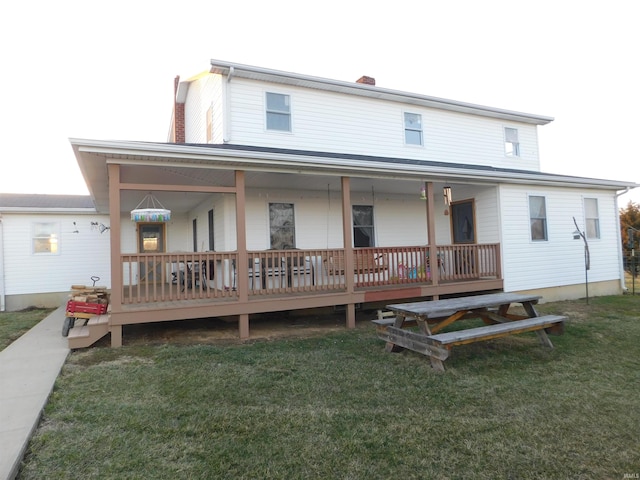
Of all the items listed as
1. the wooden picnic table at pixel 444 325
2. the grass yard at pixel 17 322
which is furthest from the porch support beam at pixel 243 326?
the grass yard at pixel 17 322

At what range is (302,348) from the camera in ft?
19.7

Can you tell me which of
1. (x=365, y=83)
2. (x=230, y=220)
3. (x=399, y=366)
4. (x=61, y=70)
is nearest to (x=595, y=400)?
(x=399, y=366)

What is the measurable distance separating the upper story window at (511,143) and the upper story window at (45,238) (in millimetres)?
15183

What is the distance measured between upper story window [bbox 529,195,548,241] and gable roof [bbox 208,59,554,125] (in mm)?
3534

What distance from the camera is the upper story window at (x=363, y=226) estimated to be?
34.8 ft

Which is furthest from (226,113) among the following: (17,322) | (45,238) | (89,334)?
(45,238)

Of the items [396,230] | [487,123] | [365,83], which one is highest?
[365,83]

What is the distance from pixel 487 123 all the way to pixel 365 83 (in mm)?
4411

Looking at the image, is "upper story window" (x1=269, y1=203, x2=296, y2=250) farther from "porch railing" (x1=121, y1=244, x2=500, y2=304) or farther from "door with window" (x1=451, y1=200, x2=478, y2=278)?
"door with window" (x1=451, y1=200, x2=478, y2=278)

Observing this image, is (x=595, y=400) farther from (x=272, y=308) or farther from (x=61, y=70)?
(x=61, y=70)

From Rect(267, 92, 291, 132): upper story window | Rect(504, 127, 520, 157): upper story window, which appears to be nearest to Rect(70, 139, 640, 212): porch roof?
Rect(267, 92, 291, 132): upper story window

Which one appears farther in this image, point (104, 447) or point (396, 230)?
point (396, 230)

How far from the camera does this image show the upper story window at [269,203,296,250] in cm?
943

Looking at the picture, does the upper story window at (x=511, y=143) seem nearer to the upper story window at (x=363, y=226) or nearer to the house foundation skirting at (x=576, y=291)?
the house foundation skirting at (x=576, y=291)
